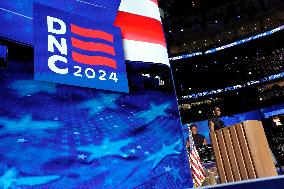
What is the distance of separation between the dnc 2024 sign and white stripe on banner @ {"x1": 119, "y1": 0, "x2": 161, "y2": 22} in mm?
416

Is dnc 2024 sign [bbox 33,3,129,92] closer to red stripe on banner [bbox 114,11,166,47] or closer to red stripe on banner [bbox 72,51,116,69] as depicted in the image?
red stripe on banner [bbox 72,51,116,69]

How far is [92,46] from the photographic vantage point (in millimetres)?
3166

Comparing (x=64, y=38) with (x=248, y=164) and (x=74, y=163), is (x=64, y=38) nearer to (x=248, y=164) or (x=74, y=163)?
(x=74, y=163)

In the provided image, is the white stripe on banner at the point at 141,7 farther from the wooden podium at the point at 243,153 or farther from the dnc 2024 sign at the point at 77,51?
the wooden podium at the point at 243,153

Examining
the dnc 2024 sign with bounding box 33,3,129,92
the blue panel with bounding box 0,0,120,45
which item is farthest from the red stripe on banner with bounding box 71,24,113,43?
the blue panel with bounding box 0,0,120,45

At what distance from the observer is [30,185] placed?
2355 millimetres

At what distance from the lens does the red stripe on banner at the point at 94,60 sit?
9.82 ft

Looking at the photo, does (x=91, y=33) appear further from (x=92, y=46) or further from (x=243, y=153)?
(x=243, y=153)

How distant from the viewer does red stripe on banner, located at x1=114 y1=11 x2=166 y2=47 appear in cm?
360

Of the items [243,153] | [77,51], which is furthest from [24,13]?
[243,153]

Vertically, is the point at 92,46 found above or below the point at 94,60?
above

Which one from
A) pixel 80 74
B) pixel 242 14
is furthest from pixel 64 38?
pixel 242 14

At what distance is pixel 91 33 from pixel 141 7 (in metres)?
1.00

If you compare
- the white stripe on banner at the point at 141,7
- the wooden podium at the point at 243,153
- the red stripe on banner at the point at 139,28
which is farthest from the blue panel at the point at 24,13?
the wooden podium at the point at 243,153
